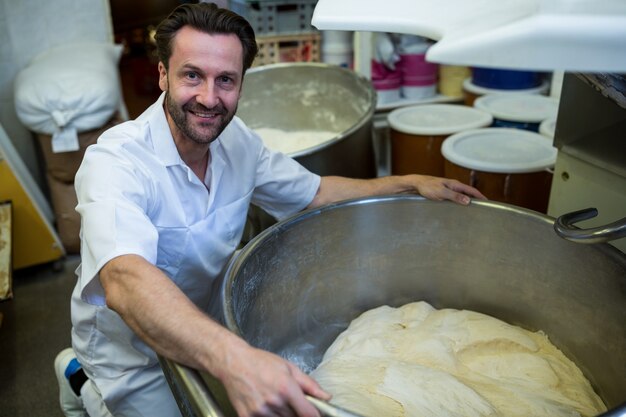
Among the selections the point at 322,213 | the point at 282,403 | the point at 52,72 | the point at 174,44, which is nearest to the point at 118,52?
the point at 52,72

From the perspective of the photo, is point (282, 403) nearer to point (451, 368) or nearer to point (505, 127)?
point (451, 368)

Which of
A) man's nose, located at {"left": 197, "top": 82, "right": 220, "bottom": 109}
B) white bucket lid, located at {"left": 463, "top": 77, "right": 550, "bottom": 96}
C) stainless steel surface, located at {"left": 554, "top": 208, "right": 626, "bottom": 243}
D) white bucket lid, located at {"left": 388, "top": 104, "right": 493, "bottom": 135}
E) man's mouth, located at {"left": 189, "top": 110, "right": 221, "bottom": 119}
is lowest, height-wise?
white bucket lid, located at {"left": 388, "top": 104, "right": 493, "bottom": 135}

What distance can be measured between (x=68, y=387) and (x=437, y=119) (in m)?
1.60

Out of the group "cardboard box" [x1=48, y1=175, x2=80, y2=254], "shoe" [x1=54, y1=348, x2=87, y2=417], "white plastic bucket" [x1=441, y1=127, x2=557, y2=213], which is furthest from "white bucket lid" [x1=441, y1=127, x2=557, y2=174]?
"cardboard box" [x1=48, y1=175, x2=80, y2=254]

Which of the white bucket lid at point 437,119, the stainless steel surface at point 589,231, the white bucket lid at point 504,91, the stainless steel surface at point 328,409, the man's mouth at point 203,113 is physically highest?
the man's mouth at point 203,113

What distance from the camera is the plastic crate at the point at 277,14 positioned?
2414mm

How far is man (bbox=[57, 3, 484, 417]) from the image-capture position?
70 cm

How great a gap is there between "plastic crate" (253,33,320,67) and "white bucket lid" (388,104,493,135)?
0.62 metres

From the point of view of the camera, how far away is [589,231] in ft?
2.74

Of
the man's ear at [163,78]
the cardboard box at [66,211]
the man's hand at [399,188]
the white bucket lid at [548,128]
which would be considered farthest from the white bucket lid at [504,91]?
the cardboard box at [66,211]

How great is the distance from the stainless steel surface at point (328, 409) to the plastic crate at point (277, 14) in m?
2.11

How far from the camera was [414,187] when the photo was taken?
1.23 meters

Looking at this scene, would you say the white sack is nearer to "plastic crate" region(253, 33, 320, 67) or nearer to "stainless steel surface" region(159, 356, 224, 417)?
"plastic crate" region(253, 33, 320, 67)

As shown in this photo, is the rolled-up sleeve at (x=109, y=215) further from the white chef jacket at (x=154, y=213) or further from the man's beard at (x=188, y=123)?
the man's beard at (x=188, y=123)
